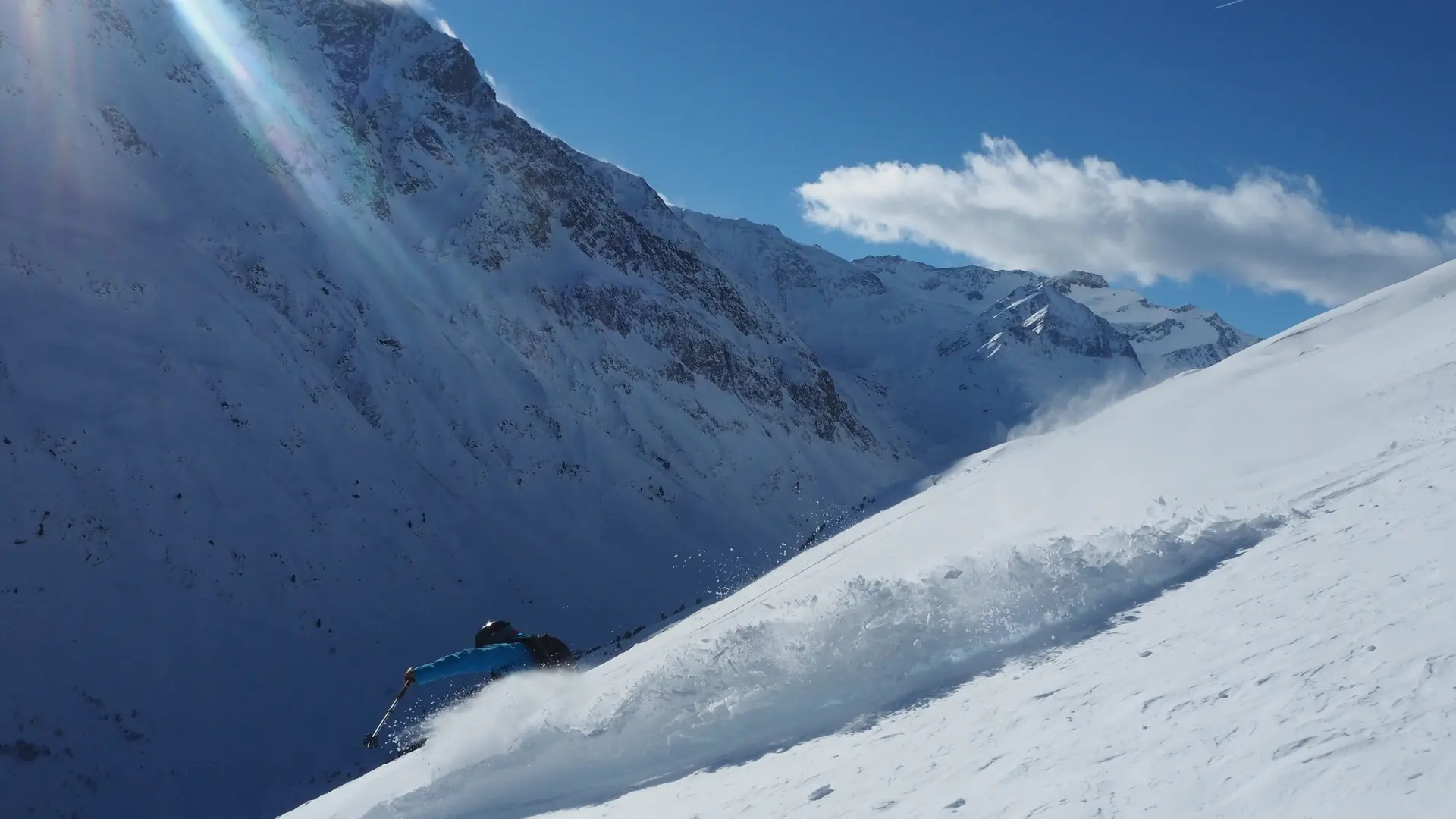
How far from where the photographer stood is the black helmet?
12470 mm

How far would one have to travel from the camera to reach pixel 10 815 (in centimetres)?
1672

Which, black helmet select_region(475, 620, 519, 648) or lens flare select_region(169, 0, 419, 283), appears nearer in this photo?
black helmet select_region(475, 620, 519, 648)

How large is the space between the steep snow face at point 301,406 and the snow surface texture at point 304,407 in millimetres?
117

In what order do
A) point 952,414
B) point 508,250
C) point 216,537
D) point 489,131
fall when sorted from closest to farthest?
1. point 216,537
2. point 508,250
3. point 489,131
4. point 952,414

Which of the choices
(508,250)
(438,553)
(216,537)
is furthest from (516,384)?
(216,537)

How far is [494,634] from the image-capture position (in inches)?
507

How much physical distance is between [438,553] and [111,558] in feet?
36.8

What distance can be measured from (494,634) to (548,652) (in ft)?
4.85

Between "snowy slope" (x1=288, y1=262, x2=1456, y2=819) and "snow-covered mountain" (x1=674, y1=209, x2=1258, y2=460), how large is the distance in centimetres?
7841

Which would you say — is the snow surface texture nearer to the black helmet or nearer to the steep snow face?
the steep snow face

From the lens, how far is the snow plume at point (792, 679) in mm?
7816

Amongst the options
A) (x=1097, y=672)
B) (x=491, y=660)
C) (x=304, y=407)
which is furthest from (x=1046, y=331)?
(x=1097, y=672)

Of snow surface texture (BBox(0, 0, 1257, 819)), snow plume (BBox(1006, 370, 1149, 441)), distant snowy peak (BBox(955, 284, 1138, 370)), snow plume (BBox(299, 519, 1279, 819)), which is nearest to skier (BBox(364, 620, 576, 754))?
snow plume (BBox(299, 519, 1279, 819))

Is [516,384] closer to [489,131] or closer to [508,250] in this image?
[508,250]
